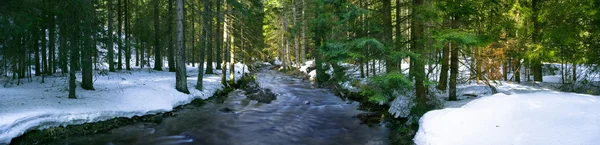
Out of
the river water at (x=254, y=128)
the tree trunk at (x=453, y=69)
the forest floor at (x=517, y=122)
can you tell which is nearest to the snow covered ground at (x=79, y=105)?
→ the river water at (x=254, y=128)

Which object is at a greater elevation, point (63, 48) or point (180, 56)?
point (63, 48)

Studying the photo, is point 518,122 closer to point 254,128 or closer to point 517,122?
point 517,122

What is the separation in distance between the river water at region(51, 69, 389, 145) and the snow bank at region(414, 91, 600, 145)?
1.95 metres

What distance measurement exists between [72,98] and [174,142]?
4854mm

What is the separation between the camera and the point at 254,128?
11.0 metres

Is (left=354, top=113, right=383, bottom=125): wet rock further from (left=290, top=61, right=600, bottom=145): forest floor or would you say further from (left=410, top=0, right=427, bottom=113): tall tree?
(left=290, top=61, right=600, bottom=145): forest floor

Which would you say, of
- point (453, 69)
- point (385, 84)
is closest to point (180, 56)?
point (385, 84)

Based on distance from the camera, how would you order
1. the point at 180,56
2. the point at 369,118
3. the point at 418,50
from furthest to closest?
the point at 180,56 → the point at 369,118 → the point at 418,50

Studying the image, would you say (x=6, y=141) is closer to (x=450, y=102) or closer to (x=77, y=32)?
(x=77, y=32)

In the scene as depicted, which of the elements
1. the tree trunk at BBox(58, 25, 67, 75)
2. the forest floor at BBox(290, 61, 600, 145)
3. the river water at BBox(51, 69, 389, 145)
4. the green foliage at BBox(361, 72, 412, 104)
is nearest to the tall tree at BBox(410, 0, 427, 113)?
the green foliage at BBox(361, 72, 412, 104)

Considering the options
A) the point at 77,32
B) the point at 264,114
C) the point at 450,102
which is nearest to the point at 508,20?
the point at 450,102

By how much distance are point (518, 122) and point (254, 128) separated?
7.58 meters

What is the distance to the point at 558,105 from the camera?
275 inches

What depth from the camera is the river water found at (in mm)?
9234
